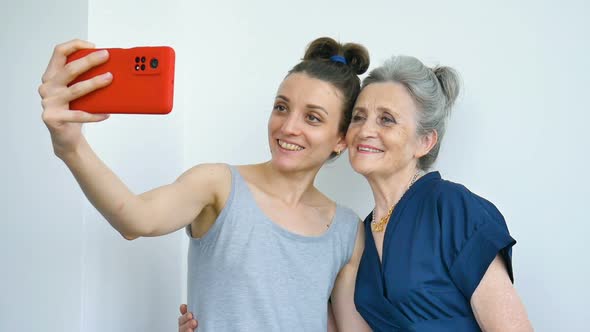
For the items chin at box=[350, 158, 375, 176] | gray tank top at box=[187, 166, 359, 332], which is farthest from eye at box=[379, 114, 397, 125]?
gray tank top at box=[187, 166, 359, 332]

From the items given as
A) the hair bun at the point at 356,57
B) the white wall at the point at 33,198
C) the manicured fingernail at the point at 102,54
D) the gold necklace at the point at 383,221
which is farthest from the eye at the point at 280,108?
the manicured fingernail at the point at 102,54

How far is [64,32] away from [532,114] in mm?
1205

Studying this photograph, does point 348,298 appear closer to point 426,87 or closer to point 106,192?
point 426,87

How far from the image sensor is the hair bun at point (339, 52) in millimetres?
1603

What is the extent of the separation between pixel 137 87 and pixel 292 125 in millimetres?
566

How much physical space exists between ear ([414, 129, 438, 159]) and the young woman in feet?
0.64

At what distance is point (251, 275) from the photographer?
4.37ft

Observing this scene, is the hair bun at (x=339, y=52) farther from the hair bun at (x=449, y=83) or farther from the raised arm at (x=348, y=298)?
the raised arm at (x=348, y=298)

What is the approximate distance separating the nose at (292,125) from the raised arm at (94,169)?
296 millimetres

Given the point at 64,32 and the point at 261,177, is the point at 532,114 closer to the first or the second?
the point at 261,177

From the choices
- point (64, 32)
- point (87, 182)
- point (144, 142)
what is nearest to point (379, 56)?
point (144, 142)

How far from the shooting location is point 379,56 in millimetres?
1812

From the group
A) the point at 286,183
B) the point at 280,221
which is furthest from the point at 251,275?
the point at 286,183

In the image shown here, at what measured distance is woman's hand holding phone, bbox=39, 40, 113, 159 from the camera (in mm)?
879
